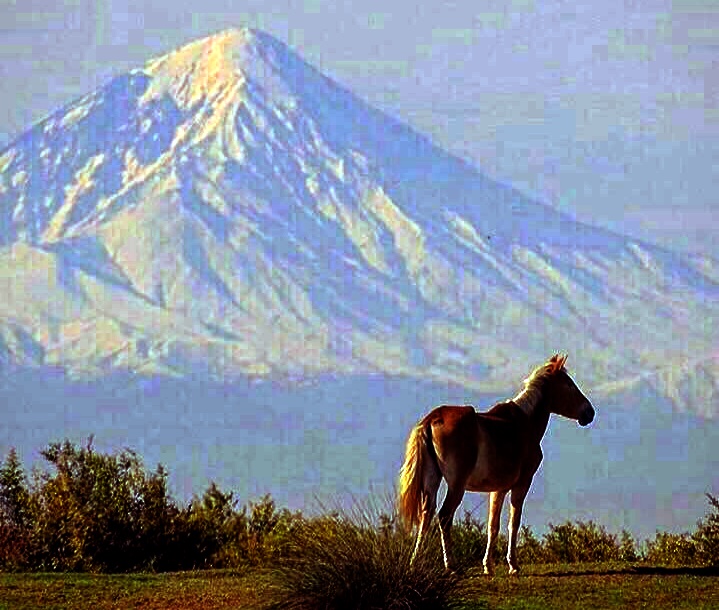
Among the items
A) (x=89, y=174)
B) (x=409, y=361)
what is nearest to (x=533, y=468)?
(x=409, y=361)

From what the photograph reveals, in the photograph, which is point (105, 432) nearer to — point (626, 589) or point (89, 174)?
point (89, 174)

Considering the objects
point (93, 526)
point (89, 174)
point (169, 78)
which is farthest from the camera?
point (169, 78)

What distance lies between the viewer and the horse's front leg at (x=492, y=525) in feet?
67.7

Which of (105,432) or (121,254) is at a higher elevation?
(121,254)

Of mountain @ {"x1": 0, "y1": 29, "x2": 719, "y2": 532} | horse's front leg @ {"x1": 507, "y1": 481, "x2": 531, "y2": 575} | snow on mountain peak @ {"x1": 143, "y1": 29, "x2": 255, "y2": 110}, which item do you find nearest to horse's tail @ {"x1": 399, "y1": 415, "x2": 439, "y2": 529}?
horse's front leg @ {"x1": 507, "y1": 481, "x2": 531, "y2": 575}

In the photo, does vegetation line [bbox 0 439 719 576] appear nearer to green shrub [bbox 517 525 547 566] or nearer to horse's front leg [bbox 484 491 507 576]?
green shrub [bbox 517 525 547 566]

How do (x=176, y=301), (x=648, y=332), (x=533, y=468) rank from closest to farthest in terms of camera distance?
(x=533, y=468), (x=648, y=332), (x=176, y=301)

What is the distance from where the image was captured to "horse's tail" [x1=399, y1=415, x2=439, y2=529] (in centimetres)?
1950

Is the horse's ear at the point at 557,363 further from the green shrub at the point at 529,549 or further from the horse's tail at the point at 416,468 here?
the green shrub at the point at 529,549

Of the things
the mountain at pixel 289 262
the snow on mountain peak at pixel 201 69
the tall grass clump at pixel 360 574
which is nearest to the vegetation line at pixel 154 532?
the tall grass clump at pixel 360 574

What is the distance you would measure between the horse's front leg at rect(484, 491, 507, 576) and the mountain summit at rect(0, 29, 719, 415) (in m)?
77.6

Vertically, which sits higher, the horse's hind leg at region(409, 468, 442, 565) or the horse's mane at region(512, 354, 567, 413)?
the horse's mane at region(512, 354, 567, 413)

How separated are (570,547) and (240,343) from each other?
85823 millimetres

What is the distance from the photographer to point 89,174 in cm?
14750
